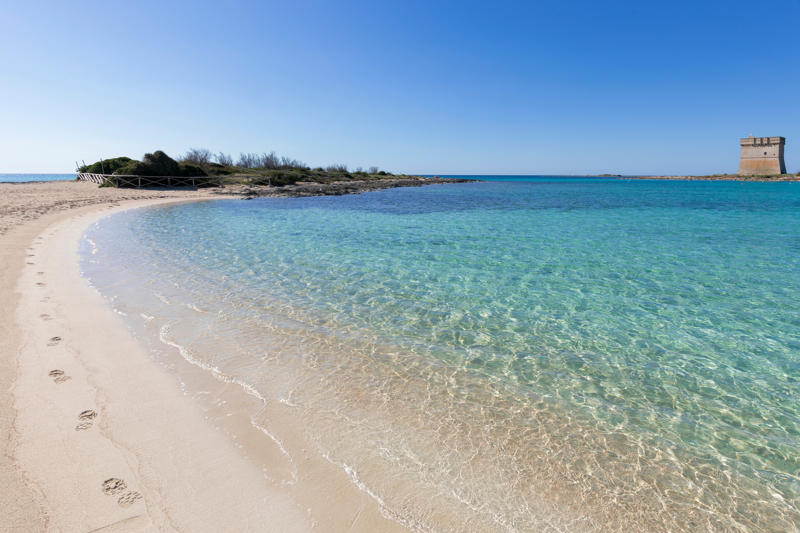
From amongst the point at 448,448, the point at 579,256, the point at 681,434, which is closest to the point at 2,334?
the point at 448,448

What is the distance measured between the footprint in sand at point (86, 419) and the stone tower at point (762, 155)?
144386 millimetres

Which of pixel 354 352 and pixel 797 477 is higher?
pixel 354 352

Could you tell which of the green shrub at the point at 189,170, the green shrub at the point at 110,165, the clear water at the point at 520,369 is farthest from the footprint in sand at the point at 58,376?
the green shrub at the point at 110,165

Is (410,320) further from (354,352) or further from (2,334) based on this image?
(2,334)

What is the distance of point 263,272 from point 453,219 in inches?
586

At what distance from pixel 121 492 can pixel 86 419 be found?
4.40 feet

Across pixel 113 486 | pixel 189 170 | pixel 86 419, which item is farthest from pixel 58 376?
pixel 189 170

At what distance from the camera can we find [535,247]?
13.4m

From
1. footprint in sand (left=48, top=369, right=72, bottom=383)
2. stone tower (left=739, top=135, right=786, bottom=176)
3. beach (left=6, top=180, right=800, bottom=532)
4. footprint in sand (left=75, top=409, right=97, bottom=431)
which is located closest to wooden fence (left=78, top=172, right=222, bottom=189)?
beach (left=6, top=180, right=800, bottom=532)

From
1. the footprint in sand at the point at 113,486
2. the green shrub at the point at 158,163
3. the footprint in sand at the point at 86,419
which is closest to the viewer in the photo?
the footprint in sand at the point at 113,486

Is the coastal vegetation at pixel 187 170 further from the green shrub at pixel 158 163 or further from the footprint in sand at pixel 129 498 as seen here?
the footprint in sand at pixel 129 498

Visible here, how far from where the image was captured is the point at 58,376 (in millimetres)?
4414

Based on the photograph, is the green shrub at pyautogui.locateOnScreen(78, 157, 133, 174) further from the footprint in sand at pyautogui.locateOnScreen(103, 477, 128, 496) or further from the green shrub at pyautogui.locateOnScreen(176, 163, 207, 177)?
the footprint in sand at pyautogui.locateOnScreen(103, 477, 128, 496)

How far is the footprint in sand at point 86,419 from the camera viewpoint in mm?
3541
